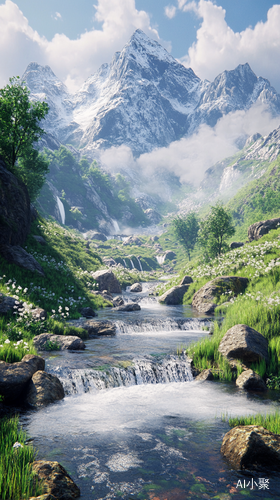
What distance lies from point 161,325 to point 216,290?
9.71 meters

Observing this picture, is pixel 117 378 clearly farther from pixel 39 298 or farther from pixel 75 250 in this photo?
pixel 75 250

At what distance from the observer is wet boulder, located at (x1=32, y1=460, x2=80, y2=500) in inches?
202

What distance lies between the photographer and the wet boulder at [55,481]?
202 inches

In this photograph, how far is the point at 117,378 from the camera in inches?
503

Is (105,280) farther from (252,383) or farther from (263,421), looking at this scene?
(263,421)

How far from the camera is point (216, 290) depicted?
30.9 meters

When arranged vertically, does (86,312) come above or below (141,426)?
above

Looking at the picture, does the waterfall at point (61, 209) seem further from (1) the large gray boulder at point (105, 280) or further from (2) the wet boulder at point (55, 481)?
(2) the wet boulder at point (55, 481)

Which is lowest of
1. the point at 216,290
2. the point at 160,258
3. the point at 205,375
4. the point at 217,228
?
the point at 205,375

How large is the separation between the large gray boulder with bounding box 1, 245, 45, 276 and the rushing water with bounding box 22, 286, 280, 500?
9843 millimetres

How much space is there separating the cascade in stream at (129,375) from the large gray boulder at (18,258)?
11978 millimetres

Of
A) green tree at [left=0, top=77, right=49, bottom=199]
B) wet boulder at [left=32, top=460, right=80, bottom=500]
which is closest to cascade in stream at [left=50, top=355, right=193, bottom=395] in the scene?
wet boulder at [left=32, top=460, right=80, bottom=500]

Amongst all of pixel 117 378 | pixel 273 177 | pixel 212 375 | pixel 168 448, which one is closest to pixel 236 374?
pixel 212 375

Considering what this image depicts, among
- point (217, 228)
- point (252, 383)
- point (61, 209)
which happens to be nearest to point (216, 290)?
point (252, 383)
